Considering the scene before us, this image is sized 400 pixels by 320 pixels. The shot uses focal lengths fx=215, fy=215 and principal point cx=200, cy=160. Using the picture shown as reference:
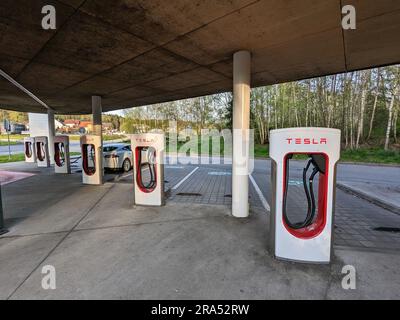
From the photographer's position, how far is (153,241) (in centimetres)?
351

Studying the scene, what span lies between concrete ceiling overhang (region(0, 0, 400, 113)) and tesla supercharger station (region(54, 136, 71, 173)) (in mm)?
4128

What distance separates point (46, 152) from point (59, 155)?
290cm

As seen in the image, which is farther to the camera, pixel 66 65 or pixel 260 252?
pixel 66 65

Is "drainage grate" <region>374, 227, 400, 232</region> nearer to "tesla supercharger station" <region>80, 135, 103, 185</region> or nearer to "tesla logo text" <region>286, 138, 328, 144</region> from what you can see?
"tesla logo text" <region>286, 138, 328, 144</region>

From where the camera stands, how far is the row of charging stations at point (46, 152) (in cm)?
1007

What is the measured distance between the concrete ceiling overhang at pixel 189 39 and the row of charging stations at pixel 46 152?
171 inches

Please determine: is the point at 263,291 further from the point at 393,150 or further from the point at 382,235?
the point at 393,150

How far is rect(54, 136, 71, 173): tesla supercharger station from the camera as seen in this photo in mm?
9992

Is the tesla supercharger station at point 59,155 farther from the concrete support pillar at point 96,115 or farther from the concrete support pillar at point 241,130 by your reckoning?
the concrete support pillar at point 241,130

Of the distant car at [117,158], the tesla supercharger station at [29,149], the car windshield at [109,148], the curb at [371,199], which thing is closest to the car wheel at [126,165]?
the distant car at [117,158]

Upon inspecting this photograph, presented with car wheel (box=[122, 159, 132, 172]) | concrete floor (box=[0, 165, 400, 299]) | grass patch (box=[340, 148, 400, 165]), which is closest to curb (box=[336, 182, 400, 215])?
concrete floor (box=[0, 165, 400, 299])
